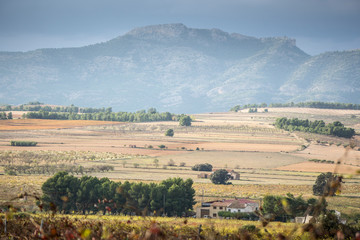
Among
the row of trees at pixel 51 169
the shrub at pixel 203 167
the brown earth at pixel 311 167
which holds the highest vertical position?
the row of trees at pixel 51 169

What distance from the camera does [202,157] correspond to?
129m

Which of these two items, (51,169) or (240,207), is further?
(51,169)

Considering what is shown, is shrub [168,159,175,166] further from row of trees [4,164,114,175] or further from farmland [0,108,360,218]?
row of trees [4,164,114,175]

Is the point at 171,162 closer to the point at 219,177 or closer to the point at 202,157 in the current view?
the point at 202,157

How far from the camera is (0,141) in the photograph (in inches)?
5955

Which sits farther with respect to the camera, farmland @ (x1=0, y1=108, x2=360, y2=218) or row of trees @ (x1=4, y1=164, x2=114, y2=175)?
row of trees @ (x1=4, y1=164, x2=114, y2=175)

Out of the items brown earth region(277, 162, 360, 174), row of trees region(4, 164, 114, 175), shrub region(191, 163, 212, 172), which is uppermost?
row of trees region(4, 164, 114, 175)

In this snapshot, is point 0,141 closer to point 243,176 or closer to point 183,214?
point 243,176

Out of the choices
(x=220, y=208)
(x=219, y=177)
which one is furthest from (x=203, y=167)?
(x=220, y=208)

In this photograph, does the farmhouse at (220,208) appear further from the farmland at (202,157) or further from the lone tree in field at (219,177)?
the lone tree in field at (219,177)

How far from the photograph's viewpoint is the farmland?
81.5 m

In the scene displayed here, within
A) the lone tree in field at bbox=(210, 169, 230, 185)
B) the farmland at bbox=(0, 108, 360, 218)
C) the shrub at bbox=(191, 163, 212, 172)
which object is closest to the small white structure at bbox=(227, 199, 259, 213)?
the farmland at bbox=(0, 108, 360, 218)

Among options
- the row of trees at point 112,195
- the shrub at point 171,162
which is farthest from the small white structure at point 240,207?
the shrub at point 171,162

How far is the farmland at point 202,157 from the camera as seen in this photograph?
8150cm
